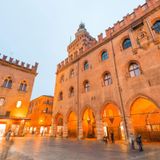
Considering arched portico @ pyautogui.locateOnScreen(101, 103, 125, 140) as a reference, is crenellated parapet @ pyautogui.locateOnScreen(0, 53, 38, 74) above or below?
above

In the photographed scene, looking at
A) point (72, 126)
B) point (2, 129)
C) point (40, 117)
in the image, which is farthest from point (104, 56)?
point (40, 117)

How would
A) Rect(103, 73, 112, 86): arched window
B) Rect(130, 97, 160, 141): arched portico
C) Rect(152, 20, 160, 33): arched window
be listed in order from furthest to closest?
Rect(103, 73, 112, 86): arched window < Rect(130, 97, 160, 141): arched portico < Rect(152, 20, 160, 33): arched window

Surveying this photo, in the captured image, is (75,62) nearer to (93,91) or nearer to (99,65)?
(99,65)

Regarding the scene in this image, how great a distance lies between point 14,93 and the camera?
72.1 ft

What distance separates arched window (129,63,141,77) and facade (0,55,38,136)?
19068 mm

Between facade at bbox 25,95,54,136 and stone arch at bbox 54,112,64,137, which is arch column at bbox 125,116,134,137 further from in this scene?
facade at bbox 25,95,54,136

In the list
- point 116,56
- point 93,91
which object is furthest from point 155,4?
point 93,91

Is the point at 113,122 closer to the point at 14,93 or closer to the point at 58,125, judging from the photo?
the point at 58,125

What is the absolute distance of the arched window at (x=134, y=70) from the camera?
1291 cm

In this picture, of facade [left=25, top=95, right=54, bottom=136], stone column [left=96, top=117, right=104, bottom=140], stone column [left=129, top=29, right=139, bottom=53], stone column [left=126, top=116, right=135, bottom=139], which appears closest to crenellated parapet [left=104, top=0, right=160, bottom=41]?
stone column [left=129, top=29, right=139, bottom=53]

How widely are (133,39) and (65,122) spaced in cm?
1581

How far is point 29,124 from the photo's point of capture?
37.9 m

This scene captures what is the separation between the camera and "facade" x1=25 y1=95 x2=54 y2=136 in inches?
1348

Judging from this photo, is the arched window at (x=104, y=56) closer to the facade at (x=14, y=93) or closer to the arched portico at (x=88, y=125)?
the arched portico at (x=88, y=125)
